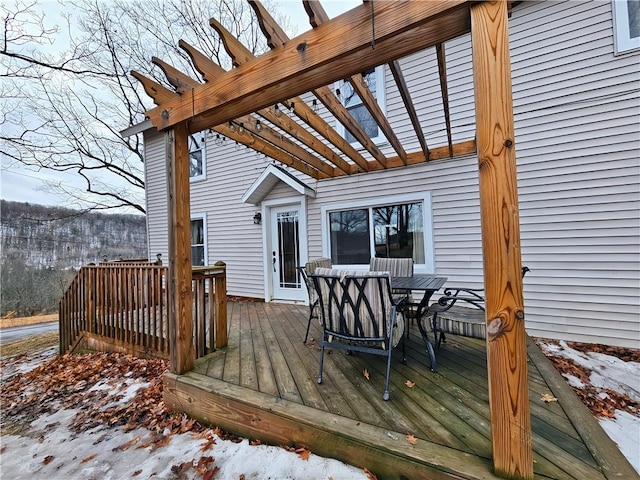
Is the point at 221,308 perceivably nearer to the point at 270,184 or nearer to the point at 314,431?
the point at 314,431

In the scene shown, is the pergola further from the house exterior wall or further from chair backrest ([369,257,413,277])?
→ the house exterior wall

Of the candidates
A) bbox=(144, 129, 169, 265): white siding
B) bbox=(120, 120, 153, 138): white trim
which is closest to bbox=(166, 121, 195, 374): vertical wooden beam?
bbox=(144, 129, 169, 265): white siding

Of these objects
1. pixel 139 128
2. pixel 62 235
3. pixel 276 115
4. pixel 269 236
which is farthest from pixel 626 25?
pixel 62 235

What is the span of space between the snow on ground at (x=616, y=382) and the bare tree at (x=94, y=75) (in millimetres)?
9377

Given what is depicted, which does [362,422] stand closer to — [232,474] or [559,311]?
[232,474]

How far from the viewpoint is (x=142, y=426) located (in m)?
2.31

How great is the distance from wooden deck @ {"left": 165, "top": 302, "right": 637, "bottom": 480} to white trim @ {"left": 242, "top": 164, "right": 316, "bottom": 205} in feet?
10.0

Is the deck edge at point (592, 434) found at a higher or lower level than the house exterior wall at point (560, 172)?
lower

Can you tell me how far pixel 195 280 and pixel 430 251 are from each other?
11.3ft

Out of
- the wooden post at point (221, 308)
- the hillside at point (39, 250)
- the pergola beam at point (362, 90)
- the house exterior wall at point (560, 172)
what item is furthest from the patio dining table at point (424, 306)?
the hillside at point (39, 250)

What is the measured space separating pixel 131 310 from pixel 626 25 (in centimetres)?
721

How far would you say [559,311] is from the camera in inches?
146

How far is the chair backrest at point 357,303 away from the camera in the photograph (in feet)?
6.95

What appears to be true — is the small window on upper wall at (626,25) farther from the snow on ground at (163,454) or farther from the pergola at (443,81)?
the snow on ground at (163,454)
